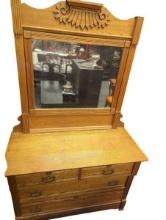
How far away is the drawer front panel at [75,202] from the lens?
142 cm

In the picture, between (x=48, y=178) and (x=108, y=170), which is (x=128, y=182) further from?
(x=48, y=178)

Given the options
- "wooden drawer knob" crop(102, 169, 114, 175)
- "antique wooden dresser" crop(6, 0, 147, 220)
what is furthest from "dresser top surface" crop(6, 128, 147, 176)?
"wooden drawer knob" crop(102, 169, 114, 175)

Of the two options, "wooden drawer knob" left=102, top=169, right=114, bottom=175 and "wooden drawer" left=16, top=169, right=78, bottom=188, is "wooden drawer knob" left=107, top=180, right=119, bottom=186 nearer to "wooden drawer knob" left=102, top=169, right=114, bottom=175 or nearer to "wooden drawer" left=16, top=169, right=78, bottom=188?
"wooden drawer knob" left=102, top=169, right=114, bottom=175

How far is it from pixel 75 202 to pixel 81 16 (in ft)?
5.03

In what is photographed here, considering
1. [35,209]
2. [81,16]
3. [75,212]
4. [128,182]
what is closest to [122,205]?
[128,182]

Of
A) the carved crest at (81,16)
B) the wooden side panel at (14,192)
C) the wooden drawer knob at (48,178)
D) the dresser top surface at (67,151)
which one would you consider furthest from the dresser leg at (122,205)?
the carved crest at (81,16)

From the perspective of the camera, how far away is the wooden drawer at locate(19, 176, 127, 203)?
1.30 meters

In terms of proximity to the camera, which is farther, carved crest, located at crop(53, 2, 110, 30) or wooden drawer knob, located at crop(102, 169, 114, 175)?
wooden drawer knob, located at crop(102, 169, 114, 175)

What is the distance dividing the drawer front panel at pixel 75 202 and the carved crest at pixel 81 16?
54.4 inches

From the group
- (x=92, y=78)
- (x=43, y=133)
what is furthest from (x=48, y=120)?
(x=92, y=78)

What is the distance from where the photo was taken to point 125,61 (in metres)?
1.35

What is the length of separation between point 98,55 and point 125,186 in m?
1.22

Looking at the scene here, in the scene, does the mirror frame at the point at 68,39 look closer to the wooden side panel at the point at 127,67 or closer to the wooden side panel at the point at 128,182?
the wooden side panel at the point at 127,67

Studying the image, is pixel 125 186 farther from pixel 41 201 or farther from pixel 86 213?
pixel 41 201
